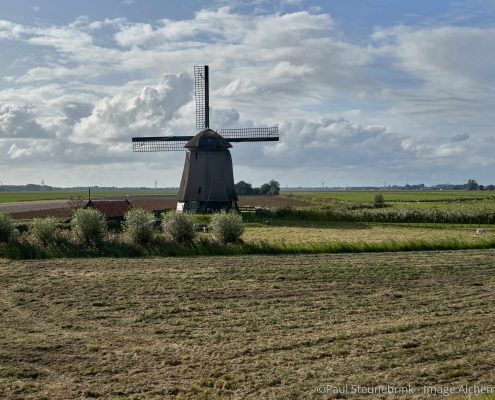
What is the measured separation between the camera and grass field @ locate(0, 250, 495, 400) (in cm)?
879

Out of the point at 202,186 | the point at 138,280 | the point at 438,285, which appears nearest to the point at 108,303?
the point at 138,280

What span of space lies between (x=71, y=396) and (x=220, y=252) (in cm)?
1861

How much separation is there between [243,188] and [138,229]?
99.2 m

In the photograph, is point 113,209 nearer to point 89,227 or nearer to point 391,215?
point 89,227

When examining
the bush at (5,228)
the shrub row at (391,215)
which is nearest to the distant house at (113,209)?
the shrub row at (391,215)

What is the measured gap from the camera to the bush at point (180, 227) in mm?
28453

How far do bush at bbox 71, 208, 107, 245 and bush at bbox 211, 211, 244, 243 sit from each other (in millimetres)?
5398

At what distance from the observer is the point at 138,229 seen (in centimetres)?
2795

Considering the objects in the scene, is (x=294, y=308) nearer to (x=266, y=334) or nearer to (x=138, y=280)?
(x=266, y=334)

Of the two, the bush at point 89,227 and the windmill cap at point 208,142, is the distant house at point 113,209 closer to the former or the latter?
the windmill cap at point 208,142

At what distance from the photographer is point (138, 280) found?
18828 mm

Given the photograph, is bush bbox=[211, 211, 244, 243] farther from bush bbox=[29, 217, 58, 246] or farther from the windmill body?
the windmill body

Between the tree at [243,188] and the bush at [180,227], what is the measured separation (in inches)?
3808

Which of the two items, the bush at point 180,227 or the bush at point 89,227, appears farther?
the bush at point 180,227
